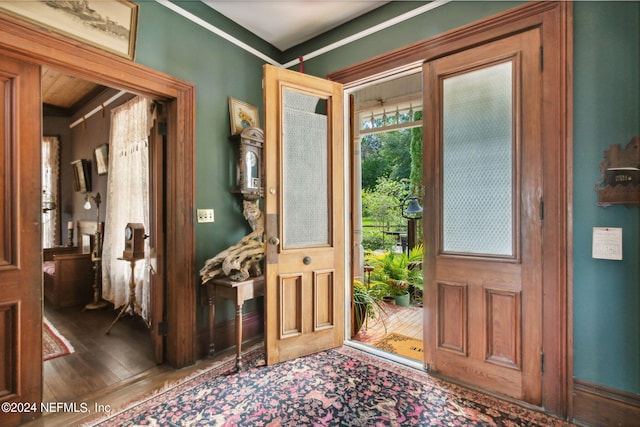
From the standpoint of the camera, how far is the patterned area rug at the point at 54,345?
260 centimetres

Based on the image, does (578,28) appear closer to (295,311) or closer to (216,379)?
Answer: (295,311)

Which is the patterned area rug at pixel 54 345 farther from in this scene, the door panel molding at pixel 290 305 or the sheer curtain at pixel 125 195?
the door panel molding at pixel 290 305

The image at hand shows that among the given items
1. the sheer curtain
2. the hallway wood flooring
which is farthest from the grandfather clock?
the hallway wood flooring

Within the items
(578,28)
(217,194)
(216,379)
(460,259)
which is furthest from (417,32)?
(216,379)

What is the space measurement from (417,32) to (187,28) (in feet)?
6.07

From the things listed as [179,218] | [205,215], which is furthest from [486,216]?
[179,218]

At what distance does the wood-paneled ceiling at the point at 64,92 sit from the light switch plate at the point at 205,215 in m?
2.84

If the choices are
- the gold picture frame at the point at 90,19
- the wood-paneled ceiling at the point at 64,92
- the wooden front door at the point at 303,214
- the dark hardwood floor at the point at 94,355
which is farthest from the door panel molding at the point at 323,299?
the wood-paneled ceiling at the point at 64,92

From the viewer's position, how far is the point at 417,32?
7.66ft

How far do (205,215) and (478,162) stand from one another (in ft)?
7.18

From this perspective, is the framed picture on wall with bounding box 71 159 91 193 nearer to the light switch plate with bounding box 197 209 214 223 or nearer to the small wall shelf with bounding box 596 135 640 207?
the light switch plate with bounding box 197 209 214 223

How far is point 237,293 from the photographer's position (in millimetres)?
2299

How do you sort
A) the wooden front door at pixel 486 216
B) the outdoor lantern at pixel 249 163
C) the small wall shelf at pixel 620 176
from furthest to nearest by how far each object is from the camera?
the outdoor lantern at pixel 249 163
the wooden front door at pixel 486 216
the small wall shelf at pixel 620 176

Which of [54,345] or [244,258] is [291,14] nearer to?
[244,258]
